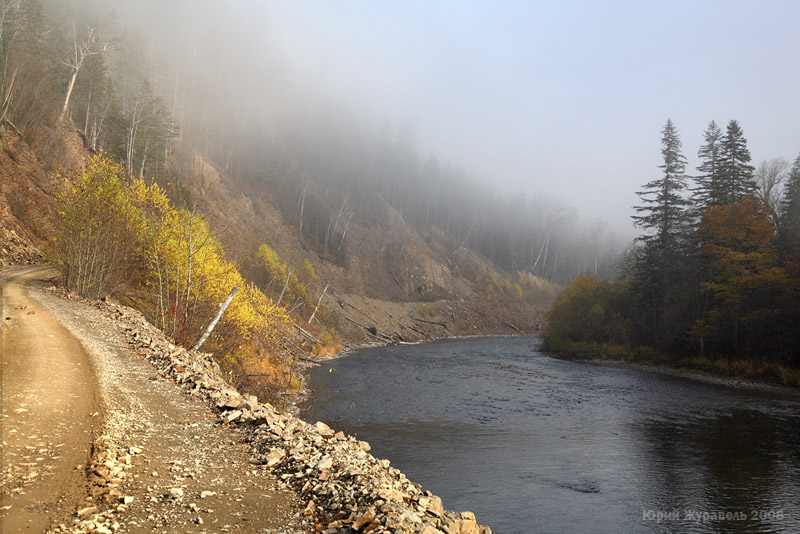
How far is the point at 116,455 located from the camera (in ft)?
21.2

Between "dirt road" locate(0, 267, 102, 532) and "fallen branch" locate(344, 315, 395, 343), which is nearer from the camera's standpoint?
"dirt road" locate(0, 267, 102, 532)

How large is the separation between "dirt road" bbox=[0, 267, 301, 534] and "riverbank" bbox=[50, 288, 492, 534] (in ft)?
0.98

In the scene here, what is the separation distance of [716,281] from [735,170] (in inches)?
447

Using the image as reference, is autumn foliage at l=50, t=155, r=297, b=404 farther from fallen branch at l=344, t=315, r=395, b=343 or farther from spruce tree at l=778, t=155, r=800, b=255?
spruce tree at l=778, t=155, r=800, b=255

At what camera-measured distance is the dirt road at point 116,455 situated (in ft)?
16.6

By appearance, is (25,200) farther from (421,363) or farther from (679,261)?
(679,261)

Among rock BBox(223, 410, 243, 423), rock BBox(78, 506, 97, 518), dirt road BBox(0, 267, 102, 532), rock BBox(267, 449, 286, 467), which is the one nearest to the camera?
rock BBox(78, 506, 97, 518)

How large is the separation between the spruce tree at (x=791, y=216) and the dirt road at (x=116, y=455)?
147ft

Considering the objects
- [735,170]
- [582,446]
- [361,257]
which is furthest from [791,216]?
[361,257]

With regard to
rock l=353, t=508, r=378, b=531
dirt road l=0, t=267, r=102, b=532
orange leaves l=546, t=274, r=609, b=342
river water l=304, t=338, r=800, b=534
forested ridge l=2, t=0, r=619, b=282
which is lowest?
river water l=304, t=338, r=800, b=534

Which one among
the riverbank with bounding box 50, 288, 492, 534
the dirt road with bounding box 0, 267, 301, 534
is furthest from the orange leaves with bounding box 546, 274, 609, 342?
the dirt road with bounding box 0, 267, 301, 534

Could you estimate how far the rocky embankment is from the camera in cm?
550

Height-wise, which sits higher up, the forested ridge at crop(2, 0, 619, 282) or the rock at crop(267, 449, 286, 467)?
the forested ridge at crop(2, 0, 619, 282)

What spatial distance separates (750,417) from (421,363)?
23361 mm
